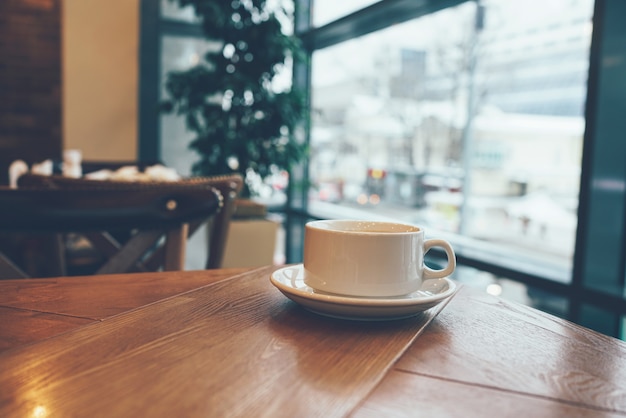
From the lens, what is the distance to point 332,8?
393 centimetres

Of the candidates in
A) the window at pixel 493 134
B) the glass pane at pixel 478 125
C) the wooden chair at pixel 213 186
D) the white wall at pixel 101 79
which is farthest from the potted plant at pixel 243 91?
the wooden chair at pixel 213 186

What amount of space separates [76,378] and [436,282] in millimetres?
463

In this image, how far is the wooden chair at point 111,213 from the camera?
84cm

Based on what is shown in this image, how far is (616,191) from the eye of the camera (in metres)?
1.99

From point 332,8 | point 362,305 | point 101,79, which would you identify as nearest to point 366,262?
point 362,305

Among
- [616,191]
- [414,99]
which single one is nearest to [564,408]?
[616,191]

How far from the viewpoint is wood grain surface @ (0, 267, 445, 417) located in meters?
0.39

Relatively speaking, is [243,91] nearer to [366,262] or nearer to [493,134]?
[493,134]

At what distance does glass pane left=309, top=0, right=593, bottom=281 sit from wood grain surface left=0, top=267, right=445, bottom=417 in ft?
6.36

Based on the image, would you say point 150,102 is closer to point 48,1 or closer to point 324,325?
point 48,1

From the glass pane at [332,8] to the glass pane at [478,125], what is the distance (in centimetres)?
20

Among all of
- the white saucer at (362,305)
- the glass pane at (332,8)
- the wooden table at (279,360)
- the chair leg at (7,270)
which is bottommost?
the chair leg at (7,270)

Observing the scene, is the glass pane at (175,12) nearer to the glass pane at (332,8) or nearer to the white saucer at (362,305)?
the glass pane at (332,8)

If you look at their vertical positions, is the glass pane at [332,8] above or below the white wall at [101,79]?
above
